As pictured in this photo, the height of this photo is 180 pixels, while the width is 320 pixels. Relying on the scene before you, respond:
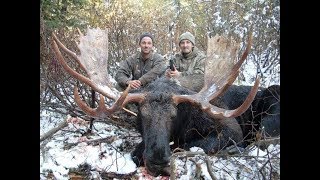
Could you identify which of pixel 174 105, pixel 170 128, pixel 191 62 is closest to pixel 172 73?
pixel 191 62

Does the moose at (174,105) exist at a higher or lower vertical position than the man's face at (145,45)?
lower

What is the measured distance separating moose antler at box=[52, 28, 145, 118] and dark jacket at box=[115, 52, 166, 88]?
289 mm

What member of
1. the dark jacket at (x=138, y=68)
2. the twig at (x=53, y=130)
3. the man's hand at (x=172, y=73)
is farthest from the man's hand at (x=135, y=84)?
the twig at (x=53, y=130)

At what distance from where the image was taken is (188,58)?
453cm

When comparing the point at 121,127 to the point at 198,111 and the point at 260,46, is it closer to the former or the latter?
the point at 198,111

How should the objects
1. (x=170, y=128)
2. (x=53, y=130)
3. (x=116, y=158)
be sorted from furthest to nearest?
(x=53, y=130), (x=116, y=158), (x=170, y=128)

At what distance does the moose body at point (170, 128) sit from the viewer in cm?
347

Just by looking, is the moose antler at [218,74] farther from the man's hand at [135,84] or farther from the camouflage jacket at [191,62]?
the man's hand at [135,84]

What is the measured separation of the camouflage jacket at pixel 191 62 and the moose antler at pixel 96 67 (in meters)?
0.68

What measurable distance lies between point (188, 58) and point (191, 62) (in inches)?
2.6

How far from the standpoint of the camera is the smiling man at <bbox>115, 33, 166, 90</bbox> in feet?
14.3

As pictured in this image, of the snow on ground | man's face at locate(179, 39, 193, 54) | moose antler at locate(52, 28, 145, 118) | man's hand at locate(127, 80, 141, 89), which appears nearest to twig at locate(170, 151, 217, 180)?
the snow on ground

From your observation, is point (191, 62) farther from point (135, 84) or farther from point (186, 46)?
point (135, 84)
